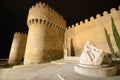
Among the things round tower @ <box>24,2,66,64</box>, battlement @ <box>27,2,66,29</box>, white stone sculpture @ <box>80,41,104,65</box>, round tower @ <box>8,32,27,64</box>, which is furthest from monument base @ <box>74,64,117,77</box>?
round tower @ <box>8,32,27,64</box>

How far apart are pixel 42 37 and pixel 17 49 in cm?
957

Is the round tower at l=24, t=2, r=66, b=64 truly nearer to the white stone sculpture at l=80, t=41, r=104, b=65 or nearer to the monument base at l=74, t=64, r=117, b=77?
the white stone sculpture at l=80, t=41, r=104, b=65

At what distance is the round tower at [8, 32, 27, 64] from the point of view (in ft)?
69.1

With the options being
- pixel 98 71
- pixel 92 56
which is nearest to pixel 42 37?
pixel 92 56

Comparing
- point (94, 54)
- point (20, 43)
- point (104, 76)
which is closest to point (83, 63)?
point (94, 54)

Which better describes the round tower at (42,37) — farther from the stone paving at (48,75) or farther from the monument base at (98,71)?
the monument base at (98,71)

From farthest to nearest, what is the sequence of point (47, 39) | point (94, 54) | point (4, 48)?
point (4, 48) → point (47, 39) → point (94, 54)

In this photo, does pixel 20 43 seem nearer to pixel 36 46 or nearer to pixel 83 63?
pixel 36 46

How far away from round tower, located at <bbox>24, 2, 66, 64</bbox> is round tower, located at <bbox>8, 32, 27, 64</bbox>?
7.59 meters

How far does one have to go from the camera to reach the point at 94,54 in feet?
16.8

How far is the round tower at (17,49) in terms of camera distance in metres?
21.0

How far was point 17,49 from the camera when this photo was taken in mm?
21469

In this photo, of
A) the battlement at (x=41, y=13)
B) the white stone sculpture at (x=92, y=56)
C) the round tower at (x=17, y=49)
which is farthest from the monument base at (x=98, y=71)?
the round tower at (x=17, y=49)

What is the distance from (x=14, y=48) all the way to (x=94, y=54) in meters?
19.4
